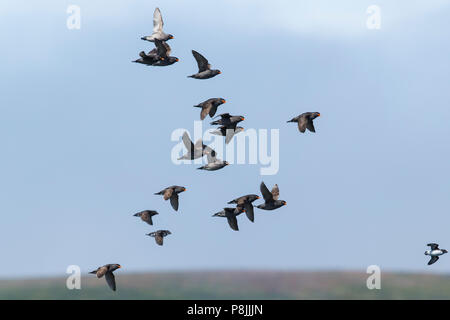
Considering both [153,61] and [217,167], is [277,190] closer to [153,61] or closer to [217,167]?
[217,167]

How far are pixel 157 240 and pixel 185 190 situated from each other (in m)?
3.98

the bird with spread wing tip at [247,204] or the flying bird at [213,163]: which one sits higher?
the flying bird at [213,163]

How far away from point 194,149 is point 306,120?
26.9 feet

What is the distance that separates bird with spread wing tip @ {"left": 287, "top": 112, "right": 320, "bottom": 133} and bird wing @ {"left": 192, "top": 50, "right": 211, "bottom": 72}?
7233 millimetres

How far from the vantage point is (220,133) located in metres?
43.1

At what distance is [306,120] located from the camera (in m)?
43.6

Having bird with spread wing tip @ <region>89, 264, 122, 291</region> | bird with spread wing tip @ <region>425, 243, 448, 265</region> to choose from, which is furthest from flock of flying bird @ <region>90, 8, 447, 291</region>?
bird with spread wing tip @ <region>425, 243, 448, 265</region>

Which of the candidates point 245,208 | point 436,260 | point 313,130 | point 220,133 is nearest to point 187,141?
point 220,133

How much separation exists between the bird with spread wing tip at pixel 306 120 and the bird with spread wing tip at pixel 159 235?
11.9m

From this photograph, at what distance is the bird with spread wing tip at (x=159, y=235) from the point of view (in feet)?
141

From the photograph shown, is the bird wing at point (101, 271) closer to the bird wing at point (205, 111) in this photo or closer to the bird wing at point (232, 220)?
the bird wing at point (232, 220)

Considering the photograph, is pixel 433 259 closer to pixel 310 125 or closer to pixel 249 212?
pixel 310 125

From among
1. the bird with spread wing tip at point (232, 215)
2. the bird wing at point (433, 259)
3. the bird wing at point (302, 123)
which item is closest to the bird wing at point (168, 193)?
the bird with spread wing tip at point (232, 215)

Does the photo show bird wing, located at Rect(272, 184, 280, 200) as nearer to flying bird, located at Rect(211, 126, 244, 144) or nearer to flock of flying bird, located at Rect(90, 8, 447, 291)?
flock of flying bird, located at Rect(90, 8, 447, 291)
